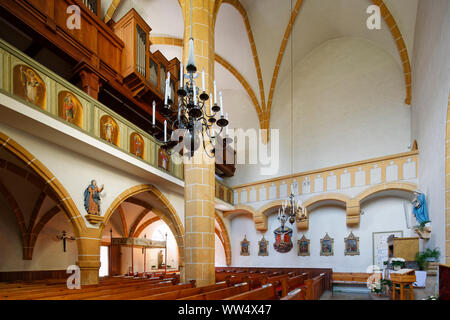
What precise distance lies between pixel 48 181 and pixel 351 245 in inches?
431

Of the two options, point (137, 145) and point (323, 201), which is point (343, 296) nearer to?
point (323, 201)

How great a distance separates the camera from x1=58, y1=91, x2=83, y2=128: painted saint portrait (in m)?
6.91

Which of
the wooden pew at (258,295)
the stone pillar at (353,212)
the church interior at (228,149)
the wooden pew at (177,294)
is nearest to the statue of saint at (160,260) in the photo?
the church interior at (228,149)

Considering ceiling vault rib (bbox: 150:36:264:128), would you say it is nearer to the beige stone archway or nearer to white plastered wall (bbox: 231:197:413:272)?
the beige stone archway

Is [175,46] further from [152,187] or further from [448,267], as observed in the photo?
[448,267]

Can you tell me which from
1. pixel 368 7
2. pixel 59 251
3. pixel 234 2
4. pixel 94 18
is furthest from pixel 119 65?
pixel 368 7

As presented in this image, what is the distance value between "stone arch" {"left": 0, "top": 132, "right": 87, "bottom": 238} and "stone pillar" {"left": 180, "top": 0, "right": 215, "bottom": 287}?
2.84 metres

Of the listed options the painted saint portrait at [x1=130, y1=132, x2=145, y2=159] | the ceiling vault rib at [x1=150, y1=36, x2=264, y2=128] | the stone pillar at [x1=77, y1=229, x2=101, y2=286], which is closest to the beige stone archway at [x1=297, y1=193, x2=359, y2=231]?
the ceiling vault rib at [x1=150, y1=36, x2=264, y2=128]

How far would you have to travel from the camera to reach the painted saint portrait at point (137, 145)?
29.6 feet

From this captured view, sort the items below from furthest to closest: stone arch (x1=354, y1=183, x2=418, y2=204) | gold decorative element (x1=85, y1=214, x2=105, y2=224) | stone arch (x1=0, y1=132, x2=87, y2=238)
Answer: stone arch (x1=354, y1=183, x2=418, y2=204) → gold decorative element (x1=85, y1=214, x2=105, y2=224) → stone arch (x1=0, y1=132, x2=87, y2=238)

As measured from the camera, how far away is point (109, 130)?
821 centimetres
